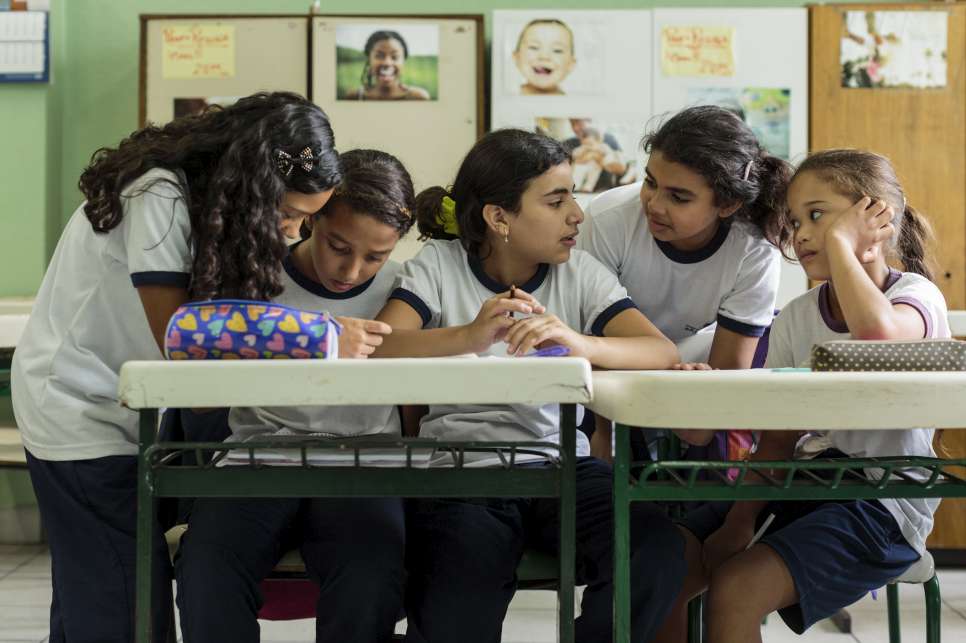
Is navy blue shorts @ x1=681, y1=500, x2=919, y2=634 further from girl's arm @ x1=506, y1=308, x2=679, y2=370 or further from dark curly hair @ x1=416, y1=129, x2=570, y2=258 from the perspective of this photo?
dark curly hair @ x1=416, y1=129, x2=570, y2=258

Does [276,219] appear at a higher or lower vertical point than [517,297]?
higher

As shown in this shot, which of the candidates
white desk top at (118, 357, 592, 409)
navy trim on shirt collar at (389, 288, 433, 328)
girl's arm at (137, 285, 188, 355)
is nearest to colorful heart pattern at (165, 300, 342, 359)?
white desk top at (118, 357, 592, 409)

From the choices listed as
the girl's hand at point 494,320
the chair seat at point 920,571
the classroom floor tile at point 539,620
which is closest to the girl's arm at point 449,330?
the girl's hand at point 494,320

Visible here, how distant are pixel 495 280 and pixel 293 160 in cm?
44

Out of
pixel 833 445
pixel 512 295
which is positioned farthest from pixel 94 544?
pixel 833 445

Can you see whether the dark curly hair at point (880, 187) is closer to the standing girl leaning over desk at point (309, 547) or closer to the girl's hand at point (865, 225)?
the girl's hand at point (865, 225)

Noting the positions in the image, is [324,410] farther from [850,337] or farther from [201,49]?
[201,49]

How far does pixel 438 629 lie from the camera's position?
1382mm

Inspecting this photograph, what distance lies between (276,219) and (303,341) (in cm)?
40

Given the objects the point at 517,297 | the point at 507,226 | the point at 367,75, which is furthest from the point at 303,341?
the point at 367,75

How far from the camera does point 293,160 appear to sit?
153cm

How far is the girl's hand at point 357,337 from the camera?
132cm

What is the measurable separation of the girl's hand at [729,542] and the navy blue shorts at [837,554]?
4.4 inches

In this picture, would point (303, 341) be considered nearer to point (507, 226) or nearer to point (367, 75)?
→ point (507, 226)
